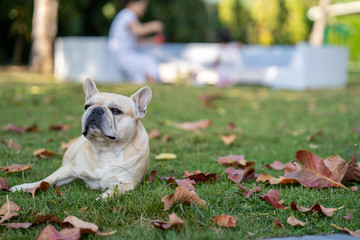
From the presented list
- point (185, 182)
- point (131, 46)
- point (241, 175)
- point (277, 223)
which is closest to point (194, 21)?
point (131, 46)

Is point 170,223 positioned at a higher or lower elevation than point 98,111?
lower

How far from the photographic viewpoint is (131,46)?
12102 mm

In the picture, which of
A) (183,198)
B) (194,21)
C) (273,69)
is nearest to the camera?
(183,198)

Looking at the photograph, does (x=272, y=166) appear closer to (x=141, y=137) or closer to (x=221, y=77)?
(x=141, y=137)

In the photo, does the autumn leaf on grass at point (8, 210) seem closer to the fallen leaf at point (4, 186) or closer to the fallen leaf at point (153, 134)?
the fallen leaf at point (4, 186)

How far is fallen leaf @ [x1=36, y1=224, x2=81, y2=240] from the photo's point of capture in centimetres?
202

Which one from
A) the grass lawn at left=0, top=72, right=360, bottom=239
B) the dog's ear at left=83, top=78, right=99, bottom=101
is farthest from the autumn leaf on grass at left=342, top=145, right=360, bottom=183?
the dog's ear at left=83, top=78, right=99, bottom=101

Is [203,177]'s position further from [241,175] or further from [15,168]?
[15,168]

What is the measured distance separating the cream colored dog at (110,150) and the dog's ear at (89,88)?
168 mm

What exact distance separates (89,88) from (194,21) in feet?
63.7

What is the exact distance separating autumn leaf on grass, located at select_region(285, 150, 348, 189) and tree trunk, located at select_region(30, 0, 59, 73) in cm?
1225

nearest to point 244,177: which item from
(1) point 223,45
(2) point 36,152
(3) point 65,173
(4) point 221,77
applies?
(3) point 65,173

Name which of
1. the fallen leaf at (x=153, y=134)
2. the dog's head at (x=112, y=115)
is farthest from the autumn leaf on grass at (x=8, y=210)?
the fallen leaf at (x=153, y=134)

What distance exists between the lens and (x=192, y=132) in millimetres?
5312
